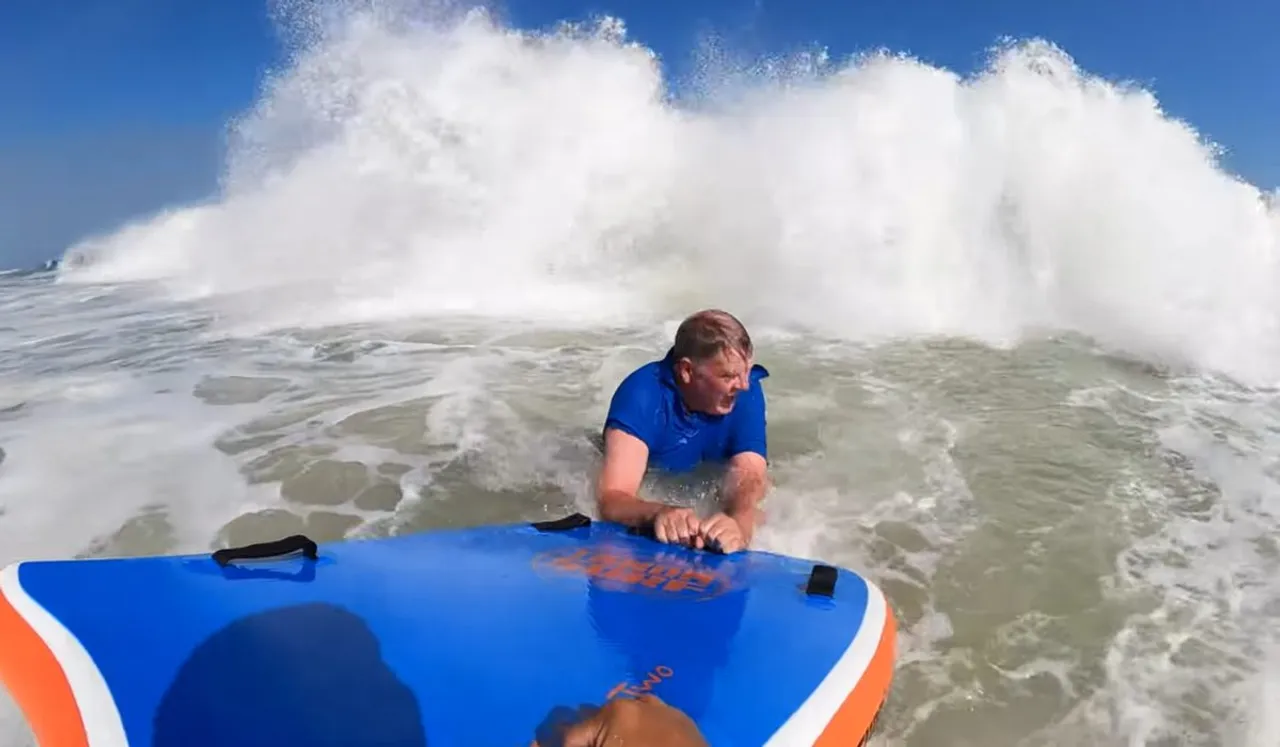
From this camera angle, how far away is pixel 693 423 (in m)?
3.95

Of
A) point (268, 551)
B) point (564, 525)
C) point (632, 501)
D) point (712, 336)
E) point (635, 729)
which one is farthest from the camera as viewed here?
point (712, 336)

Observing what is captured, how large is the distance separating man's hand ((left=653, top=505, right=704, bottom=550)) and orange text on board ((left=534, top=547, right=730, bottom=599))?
0.54 ft

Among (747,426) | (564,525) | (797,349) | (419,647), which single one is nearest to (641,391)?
(747,426)

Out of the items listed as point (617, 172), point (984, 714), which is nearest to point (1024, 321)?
point (617, 172)

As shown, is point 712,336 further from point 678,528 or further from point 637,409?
point 678,528

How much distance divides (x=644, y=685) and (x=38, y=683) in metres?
1.39

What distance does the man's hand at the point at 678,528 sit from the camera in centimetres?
320

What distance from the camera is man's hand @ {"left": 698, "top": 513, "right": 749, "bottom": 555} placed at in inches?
124

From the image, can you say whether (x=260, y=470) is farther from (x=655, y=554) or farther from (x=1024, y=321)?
(x=1024, y=321)

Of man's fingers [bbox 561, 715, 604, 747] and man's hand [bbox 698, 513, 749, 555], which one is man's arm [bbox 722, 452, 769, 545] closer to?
man's hand [bbox 698, 513, 749, 555]

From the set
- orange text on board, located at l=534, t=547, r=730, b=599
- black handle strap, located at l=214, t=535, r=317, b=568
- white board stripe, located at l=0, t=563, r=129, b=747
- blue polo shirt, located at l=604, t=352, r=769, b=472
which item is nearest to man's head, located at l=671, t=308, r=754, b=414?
blue polo shirt, located at l=604, t=352, r=769, b=472

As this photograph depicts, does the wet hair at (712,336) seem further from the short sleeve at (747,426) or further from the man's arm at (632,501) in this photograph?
the man's arm at (632,501)

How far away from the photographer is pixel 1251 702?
292 cm

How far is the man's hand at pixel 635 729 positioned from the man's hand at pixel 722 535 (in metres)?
1.36
